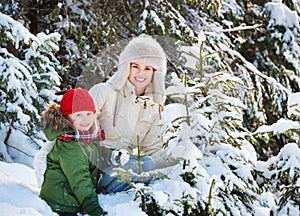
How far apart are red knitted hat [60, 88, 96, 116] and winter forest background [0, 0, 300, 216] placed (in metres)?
0.53

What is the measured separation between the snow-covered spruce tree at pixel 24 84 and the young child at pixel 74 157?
1237 mm

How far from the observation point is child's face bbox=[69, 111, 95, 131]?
2.99m

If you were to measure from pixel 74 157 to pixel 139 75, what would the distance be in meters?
1.18

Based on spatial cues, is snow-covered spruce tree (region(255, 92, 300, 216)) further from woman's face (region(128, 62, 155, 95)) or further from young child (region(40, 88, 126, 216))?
woman's face (region(128, 62, 155, 95))

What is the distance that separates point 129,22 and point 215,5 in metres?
1.22

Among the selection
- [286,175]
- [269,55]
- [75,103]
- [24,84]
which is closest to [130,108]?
[75,103]

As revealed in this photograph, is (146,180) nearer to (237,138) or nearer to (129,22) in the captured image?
(237,138)

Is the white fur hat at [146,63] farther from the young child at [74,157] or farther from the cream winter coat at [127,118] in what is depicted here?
the young child at [74,157]

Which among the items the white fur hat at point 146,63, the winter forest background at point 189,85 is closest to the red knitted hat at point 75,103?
the winter forest background at point 189,85

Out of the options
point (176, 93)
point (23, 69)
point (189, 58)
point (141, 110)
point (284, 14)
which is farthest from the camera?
point (284, 14)

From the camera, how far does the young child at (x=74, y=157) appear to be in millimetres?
2760

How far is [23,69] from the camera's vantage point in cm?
416

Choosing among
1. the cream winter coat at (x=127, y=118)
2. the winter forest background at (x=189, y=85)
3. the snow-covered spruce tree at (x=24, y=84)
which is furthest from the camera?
the snow-covered spruce tree at (x=24, y=84)

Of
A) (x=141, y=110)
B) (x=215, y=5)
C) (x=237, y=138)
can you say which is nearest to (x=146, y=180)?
(x=237, y=138)
